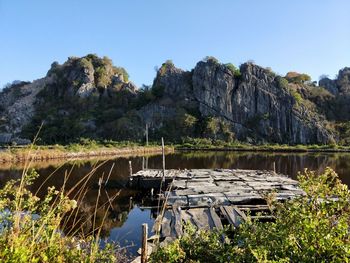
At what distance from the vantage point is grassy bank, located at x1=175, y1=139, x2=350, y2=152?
197 ft

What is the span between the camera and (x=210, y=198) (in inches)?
544

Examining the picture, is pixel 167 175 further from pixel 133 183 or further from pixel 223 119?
pixel 223 119

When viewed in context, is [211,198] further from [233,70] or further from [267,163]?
[233,70]

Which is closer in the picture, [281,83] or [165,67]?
[281,83]

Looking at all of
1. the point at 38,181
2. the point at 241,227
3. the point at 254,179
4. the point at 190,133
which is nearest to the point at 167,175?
the point at 254,179

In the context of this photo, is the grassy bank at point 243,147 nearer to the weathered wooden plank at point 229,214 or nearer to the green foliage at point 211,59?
the green foliage at point 211,59

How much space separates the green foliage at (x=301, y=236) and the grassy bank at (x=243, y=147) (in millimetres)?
58370

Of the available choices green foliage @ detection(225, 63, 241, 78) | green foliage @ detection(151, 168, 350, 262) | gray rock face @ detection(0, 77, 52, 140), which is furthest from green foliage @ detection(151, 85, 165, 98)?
green foliage @ detection(151, 168, 350, 262)

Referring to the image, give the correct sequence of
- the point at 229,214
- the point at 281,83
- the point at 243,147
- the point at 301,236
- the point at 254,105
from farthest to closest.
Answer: the point at 281,83
the point at 254,105
the point at 243,147
the point at 229,214
the point at 301,236

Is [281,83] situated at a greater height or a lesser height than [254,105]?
greater

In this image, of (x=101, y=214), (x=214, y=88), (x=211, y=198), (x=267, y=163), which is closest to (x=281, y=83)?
(x=214, y=88)

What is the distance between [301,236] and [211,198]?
10.1 m

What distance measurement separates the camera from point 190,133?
7750cm

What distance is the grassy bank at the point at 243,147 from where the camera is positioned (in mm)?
60188
